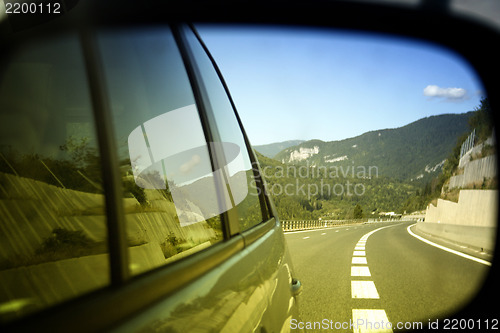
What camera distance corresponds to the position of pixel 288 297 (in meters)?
2.33

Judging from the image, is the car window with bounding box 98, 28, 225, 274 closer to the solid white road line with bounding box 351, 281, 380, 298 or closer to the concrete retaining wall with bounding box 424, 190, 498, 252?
the solid white road line with bounding box 351, 281, 380, 298

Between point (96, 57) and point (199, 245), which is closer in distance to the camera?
point (96, 57)

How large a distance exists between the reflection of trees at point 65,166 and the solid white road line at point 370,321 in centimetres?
366

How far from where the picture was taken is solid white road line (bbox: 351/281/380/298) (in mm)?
6227

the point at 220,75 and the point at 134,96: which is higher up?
the point at 220,75

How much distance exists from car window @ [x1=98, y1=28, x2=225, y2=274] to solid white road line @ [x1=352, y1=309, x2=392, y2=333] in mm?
3070

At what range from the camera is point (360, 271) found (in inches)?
346

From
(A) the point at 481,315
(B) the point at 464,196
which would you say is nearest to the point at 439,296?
(A) the point at 481,315

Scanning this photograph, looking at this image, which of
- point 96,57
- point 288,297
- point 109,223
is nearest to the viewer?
point 109,223

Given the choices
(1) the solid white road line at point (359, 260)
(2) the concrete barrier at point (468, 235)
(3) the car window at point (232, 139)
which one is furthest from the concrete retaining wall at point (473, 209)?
(3) the car window at point (232, 139)

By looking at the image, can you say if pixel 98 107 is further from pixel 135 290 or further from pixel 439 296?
pixel 439 296

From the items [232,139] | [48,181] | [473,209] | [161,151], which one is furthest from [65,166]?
[473,209]

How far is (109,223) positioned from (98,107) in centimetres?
33

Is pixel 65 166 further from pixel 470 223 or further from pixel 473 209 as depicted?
pixel 473 209
